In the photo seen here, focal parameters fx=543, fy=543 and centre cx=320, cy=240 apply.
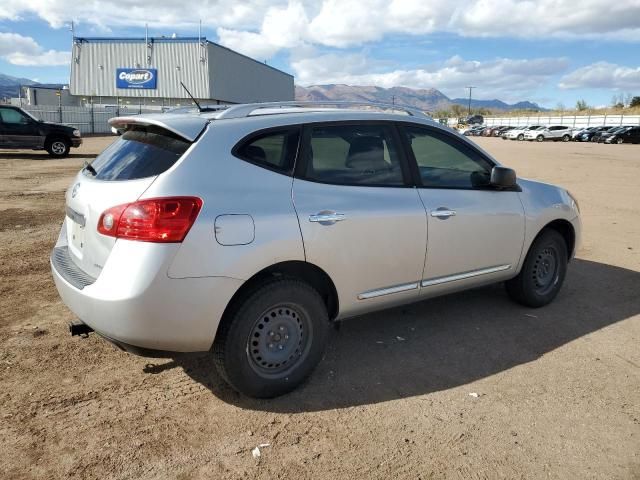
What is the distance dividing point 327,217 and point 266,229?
44cm

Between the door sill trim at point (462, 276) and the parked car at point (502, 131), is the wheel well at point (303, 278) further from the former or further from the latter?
the parked car at point (502, 131)

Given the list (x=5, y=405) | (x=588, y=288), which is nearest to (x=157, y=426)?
(x=5, y=405)

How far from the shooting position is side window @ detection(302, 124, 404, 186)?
Result: 11.2ft

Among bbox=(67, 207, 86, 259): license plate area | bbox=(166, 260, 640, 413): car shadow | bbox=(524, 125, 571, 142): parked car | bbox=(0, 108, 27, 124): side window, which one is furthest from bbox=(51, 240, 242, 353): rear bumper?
bbox=(524, 125, 571, 142): parked car

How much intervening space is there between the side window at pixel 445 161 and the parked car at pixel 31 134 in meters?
18.6

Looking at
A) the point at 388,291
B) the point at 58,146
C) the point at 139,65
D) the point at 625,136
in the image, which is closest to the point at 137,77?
the point at 139,65

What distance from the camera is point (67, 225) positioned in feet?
11.8

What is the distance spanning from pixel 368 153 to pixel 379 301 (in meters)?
1.01

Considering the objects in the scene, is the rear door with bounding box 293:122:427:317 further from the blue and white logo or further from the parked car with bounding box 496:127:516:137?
the parked car with bounding box 496:127:516:137

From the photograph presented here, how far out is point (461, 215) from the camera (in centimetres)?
403

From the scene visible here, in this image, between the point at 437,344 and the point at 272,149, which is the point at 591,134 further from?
the point at 272,149

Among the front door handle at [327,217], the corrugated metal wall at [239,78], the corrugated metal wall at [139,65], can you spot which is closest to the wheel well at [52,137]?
the front door handle at [327,217]

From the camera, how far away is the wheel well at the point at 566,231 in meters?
4.93

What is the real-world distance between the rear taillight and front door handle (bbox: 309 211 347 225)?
2.33 ft
